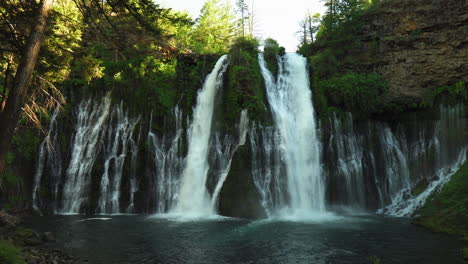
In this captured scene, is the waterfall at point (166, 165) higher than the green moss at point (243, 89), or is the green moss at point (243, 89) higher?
the green moss at point (243, 89)

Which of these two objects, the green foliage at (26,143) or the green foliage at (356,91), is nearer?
the green foliage at (26,143)

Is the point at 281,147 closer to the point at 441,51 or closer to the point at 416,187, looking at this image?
the point at 416,187

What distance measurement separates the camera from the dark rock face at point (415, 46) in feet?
59.9

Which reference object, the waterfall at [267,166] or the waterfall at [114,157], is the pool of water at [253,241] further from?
the waterfall at [114,157]

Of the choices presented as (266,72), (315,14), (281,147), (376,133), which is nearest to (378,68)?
(376,133)

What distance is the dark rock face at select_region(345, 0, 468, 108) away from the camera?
719 inches

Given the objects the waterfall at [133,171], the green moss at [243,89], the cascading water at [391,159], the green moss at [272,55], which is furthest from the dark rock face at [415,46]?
the waterfall at [133,171]

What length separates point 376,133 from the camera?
60.2 feet

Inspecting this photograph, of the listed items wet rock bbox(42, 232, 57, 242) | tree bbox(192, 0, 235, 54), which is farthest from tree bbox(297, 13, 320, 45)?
wet rock bbox(42, 232, 57, 242)

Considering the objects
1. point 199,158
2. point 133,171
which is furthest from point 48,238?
point 199,158

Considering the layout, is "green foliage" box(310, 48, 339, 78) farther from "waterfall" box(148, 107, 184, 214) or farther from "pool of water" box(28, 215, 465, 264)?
"pool of water" box(28, 215, 465, 264)

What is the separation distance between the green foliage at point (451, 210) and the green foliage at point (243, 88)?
27.0 feet

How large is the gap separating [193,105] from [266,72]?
481 cm

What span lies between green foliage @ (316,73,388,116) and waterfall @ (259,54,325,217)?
1.36 metres
